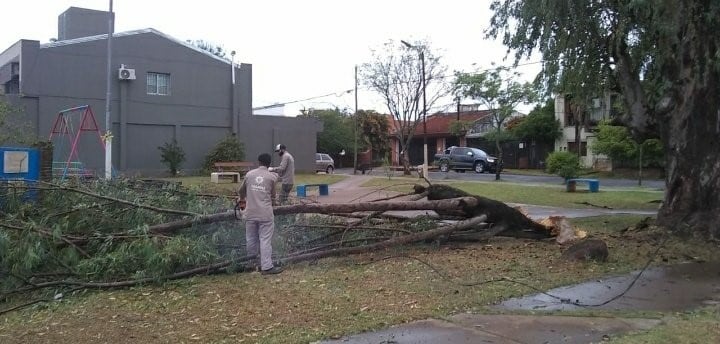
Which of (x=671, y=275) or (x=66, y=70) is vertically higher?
(x=66, y=70)

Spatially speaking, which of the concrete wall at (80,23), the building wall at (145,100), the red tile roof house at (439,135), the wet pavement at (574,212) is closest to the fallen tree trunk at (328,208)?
the wet pavement at (574,212)

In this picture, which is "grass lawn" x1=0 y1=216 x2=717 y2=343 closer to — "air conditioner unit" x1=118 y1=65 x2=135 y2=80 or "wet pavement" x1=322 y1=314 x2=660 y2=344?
"wet pavement" x1=322 y1=314 x2=660 y2=344

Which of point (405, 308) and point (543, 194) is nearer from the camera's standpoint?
point (405, 308)

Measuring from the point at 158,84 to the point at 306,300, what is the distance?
99.0 ft

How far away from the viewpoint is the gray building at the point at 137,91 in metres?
30.2

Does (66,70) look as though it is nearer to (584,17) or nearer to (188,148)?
(188,148)

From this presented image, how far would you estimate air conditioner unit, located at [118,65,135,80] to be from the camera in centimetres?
3175

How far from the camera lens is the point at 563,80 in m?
14.4

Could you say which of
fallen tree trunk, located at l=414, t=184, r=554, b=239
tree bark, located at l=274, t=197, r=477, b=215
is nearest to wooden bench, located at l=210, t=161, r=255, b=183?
fallen tree trunk, located at l=414, t=184, r=554, b=239

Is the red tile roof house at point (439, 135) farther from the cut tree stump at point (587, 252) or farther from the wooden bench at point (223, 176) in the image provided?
the cut tree stump at point (587, 252)

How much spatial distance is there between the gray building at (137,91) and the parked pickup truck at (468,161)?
11080 mm

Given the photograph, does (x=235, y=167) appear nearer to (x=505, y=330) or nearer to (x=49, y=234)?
(x=49, y=234)

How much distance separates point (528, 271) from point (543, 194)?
45.4 feet

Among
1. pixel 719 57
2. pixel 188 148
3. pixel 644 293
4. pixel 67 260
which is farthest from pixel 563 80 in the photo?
pixel 188 148
